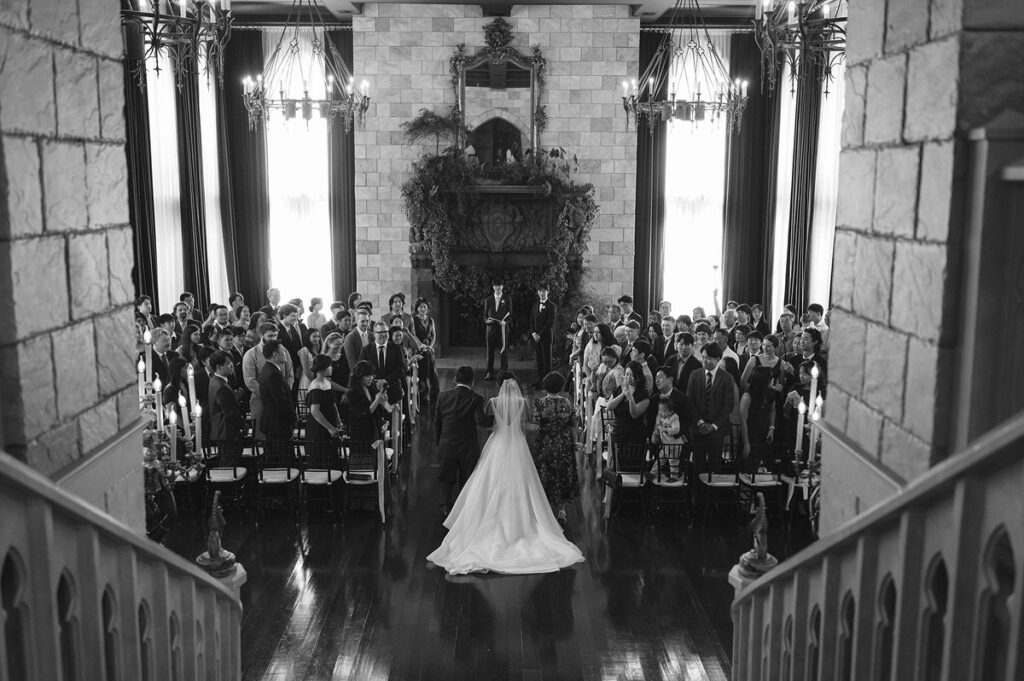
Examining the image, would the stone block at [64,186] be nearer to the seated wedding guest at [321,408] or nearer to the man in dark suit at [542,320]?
the seated wedding guest at [321,408]

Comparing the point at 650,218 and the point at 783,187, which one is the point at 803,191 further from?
the point at 650,218

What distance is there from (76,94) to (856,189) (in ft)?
8.73

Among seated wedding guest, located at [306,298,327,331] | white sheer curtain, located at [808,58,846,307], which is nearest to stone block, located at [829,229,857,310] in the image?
seated wedding guest, located at [306,298,327,331]

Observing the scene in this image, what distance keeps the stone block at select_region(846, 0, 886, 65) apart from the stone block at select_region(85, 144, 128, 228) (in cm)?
265

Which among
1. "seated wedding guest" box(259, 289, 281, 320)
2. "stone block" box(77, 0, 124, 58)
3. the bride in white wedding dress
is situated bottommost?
the bride in white wedding dress

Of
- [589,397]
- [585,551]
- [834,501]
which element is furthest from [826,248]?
[834,501]

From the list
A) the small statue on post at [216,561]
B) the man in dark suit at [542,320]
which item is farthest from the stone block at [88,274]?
the man in dark suit at [542,320]

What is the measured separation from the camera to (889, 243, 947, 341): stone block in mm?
2744

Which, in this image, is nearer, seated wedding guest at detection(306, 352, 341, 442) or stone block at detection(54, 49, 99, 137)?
stone block at detection(54, 49, 99, 137)

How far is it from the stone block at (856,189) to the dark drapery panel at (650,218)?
12500 millimetres

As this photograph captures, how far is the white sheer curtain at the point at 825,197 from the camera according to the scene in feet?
48.7

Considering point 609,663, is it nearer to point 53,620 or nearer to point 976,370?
point 976,370

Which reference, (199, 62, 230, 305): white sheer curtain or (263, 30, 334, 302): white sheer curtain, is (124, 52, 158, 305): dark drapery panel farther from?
(263, 30, 334, 302): white sheer curtain

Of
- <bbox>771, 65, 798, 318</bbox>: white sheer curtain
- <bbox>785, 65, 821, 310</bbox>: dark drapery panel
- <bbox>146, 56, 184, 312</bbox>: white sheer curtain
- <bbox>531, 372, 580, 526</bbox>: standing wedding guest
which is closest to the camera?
<bbox>531, 372, 580, 526</bbox>: standing wedding guest
